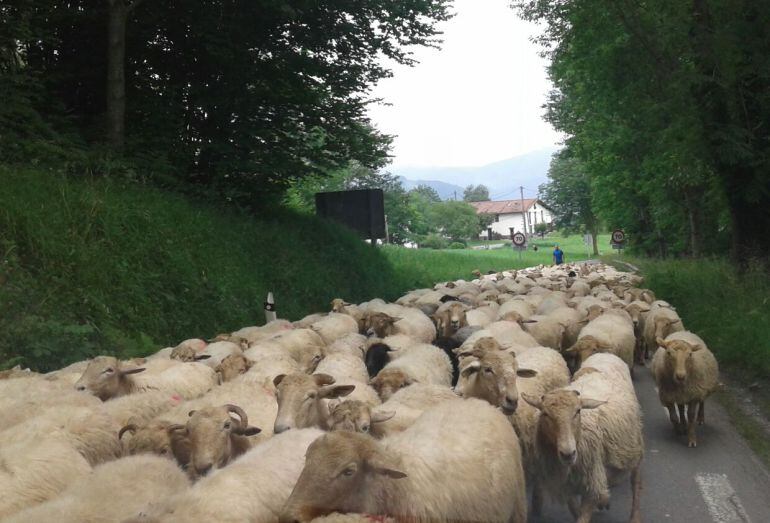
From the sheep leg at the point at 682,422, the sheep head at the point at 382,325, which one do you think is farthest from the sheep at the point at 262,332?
the sheep leg at the point at 682,422

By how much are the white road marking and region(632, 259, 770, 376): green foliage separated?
4.07 metres

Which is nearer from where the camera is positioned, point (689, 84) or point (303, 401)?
point (303, 401)

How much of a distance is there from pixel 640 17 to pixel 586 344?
11.2m

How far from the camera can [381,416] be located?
5434mm

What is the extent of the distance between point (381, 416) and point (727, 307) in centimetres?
1045

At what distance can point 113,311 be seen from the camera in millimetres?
11219

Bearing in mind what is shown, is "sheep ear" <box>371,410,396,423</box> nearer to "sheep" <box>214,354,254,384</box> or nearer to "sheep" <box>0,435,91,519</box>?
"sheep" <box>0,435,91,519</box>

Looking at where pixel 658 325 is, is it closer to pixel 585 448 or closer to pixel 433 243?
pixel 585 448

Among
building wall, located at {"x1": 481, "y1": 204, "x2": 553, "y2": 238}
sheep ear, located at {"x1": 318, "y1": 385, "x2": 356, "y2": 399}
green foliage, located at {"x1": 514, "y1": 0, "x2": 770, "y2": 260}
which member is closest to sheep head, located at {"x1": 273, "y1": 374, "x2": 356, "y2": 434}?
sheep ear, located at {"x1": 318, "y1": 385, "x2": 356, "y2": 399}

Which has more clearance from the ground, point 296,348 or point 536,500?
point 296,348

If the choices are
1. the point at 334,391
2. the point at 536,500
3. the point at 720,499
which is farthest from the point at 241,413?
the point at 720,499

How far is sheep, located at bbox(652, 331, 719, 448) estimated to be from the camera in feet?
26.8

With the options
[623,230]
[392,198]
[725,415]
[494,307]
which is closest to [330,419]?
[725,415]

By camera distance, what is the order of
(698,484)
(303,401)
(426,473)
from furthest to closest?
(698,484) < (303,401) < (426,473)
